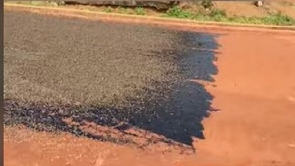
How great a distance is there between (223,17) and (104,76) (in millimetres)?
7279

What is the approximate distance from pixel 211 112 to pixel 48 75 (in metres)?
2.41

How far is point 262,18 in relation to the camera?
1431 cm

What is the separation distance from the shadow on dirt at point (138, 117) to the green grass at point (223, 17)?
6.58 metres

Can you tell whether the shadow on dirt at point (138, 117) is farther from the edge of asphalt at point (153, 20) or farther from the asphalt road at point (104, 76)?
the edge of asphalt at point (153, 20)

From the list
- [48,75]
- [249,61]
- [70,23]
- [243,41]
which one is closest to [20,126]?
[48,75]

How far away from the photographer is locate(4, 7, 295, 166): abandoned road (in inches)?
212

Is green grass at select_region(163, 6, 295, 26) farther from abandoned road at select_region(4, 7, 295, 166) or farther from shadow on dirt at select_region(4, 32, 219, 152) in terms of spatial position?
shadow on dirt at select_region(4, 32, 219, 152)

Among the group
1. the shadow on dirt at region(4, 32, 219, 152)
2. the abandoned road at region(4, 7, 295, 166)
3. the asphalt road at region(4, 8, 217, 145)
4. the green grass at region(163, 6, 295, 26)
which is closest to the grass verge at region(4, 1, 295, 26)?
the green grass at region(163, 6, 295, 26)

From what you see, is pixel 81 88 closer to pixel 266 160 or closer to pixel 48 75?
pixel 48 75

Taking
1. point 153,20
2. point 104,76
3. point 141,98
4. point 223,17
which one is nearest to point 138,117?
point 141,98

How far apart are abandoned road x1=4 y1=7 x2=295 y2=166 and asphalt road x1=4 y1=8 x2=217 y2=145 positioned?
17 mm

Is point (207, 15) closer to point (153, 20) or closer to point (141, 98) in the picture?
point (153, 20)

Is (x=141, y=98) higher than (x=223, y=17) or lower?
lower

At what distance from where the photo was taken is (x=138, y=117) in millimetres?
6344
